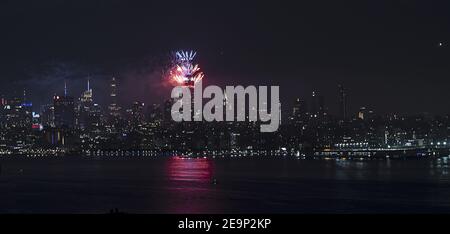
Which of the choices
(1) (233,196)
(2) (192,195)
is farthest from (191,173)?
(1) (233,196)

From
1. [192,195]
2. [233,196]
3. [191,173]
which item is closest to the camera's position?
[233,196]

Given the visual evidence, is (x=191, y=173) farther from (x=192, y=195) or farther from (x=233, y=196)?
(x=233, y=196)

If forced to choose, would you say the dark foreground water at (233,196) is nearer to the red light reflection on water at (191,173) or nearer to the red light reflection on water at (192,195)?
the red light reflection on water at (192,195)

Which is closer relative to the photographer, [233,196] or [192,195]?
[233,196]

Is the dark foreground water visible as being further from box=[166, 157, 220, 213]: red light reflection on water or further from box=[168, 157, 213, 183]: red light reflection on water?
box=[168, 157, 213, 183]: red light reflection on water

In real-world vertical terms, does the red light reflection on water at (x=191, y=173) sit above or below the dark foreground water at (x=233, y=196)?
above

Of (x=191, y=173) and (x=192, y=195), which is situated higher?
(x=191, y=173)

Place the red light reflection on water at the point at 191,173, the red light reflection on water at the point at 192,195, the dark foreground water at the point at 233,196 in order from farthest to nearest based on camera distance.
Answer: the red light reflection on water at the point at 191,173, the dark foreground water at the point at 233,196, the red light reflection on water at the point at 192,195

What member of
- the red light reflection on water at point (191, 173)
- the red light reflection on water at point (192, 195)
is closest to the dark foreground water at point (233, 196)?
the red light reflection on water at point (192, 195)

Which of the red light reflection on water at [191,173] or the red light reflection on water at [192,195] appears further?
the red light reflection on water at [191,173]
